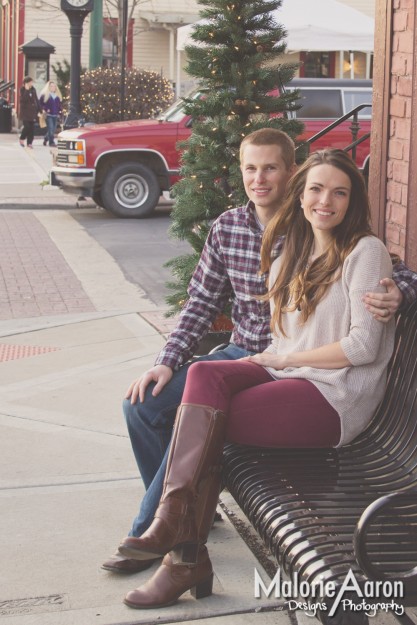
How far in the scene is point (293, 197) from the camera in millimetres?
3934

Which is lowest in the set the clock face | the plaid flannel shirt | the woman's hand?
the woman's hand

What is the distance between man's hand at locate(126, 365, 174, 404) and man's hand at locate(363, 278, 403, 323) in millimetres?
801

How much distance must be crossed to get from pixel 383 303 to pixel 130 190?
1261 cm

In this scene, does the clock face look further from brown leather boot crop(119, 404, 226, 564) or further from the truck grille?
brown leather boot crop(119, 404, 226, 564)

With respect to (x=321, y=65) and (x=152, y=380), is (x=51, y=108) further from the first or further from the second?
(x=152, y=380)

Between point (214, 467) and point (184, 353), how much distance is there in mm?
686

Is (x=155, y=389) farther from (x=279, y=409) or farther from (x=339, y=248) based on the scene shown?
(x=339, y=248)

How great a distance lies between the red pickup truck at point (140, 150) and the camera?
50.8 ft

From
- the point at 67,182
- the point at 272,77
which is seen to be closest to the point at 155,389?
the point at 272,77

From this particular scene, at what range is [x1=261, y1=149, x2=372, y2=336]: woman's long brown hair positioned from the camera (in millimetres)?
3742

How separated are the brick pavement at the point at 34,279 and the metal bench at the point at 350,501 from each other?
568 centimetres

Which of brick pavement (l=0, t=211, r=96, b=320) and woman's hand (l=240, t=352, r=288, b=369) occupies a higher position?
woman's hand (l=240, t=352, r=288, b=369)

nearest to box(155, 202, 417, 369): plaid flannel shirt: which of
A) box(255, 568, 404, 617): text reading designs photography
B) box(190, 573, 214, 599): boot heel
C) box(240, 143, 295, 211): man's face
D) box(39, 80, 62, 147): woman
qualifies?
box(240, 143, 295, 211): man's face

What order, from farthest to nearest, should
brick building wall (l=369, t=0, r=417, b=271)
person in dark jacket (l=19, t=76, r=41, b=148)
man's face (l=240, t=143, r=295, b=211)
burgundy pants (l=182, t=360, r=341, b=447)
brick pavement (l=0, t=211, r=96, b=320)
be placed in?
1. person in dark jacket (l=19, t=76, r=41, b=148)
2. brick pavement (l=0, t=211, r=96, b=320)
3. brick building wall (l=369, t=0, r=417, b=271)
4. man's face (l=240, t=143, r=295, b=211)
5. burgundy pants (l=182, t=360, r=341, b=447)
